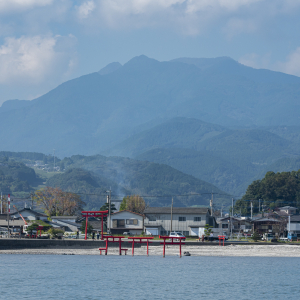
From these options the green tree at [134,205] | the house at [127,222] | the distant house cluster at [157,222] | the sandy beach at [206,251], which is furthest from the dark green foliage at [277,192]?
the sandy beach at [206,251]

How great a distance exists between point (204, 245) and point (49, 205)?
63315mm

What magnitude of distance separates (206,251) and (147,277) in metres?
22.2

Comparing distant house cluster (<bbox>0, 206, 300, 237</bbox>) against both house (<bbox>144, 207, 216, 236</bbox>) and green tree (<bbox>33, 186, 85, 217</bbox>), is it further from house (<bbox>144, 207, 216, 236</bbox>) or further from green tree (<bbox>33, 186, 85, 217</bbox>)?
green tree (<bbox>33, 186, 85, 217</bbox>)

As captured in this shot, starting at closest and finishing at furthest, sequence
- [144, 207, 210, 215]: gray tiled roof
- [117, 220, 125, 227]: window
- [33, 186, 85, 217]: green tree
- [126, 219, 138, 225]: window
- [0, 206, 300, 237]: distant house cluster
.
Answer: [0, 206, 300, 237]: distant house cluster < [144, 207, 210, 215]: gray tiled roof < [117, 220, 125, 227]: window < [126, 219, 138, 225]: window < [33, 186, 85, 217]: green tree

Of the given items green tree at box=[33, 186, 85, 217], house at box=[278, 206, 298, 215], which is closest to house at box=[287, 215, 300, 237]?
house at box=[278, 206, 298, 215]

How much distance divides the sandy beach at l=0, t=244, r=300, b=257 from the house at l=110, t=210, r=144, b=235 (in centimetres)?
2985

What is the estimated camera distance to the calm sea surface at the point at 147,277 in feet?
115

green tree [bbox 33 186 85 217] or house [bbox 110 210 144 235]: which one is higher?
green tree [bbox 33 186 85 217]

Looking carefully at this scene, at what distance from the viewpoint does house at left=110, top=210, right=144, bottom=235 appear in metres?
97.0

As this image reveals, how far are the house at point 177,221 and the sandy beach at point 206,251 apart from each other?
85.8 feet

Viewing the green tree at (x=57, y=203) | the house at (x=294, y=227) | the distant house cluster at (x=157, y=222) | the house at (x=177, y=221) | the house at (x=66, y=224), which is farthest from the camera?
the green tree at (x=57, y=203)

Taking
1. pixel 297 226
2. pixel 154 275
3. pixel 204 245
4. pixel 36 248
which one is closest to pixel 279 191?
pixel 297 226

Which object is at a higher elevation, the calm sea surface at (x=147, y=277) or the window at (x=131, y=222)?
the window at (x=131, y=222)

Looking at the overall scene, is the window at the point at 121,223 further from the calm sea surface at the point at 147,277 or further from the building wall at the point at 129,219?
the calm sea surface at the point at 147,277
